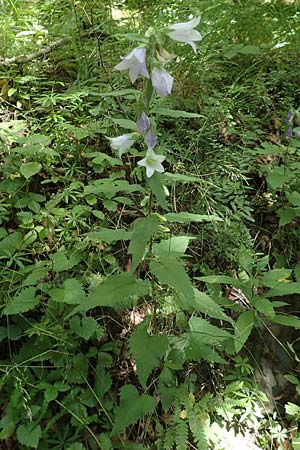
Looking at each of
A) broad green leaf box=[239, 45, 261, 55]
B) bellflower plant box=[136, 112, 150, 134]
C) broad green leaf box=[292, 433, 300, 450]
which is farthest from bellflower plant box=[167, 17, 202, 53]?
broad green leaf box=[239, 45, 261, 55]

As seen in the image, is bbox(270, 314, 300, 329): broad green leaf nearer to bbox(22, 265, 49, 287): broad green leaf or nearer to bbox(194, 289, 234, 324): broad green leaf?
bbox(194, 289, 234, 324): broad green leaf

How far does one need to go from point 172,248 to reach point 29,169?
1.03 meters

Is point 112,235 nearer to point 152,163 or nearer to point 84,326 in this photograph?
point 152,163

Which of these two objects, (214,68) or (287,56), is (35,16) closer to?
(214,68)

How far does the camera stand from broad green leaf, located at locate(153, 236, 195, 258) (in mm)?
1834

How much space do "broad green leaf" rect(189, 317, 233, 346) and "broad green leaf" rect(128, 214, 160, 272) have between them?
0.55m

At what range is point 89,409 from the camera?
1970 millimetres

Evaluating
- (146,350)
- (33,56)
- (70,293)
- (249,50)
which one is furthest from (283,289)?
(33,56)

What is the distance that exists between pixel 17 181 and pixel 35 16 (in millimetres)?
1760

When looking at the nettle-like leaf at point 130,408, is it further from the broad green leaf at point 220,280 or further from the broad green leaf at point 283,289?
the broad green leaf at point 283,289

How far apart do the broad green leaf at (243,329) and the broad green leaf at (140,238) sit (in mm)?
816

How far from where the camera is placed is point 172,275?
1538 millimetres

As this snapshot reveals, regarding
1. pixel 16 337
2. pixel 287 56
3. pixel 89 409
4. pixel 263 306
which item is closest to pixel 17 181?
pixel 16 337

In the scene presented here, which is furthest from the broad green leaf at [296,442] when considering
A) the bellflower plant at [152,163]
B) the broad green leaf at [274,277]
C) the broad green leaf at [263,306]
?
the bellflower plant at [152,163]
